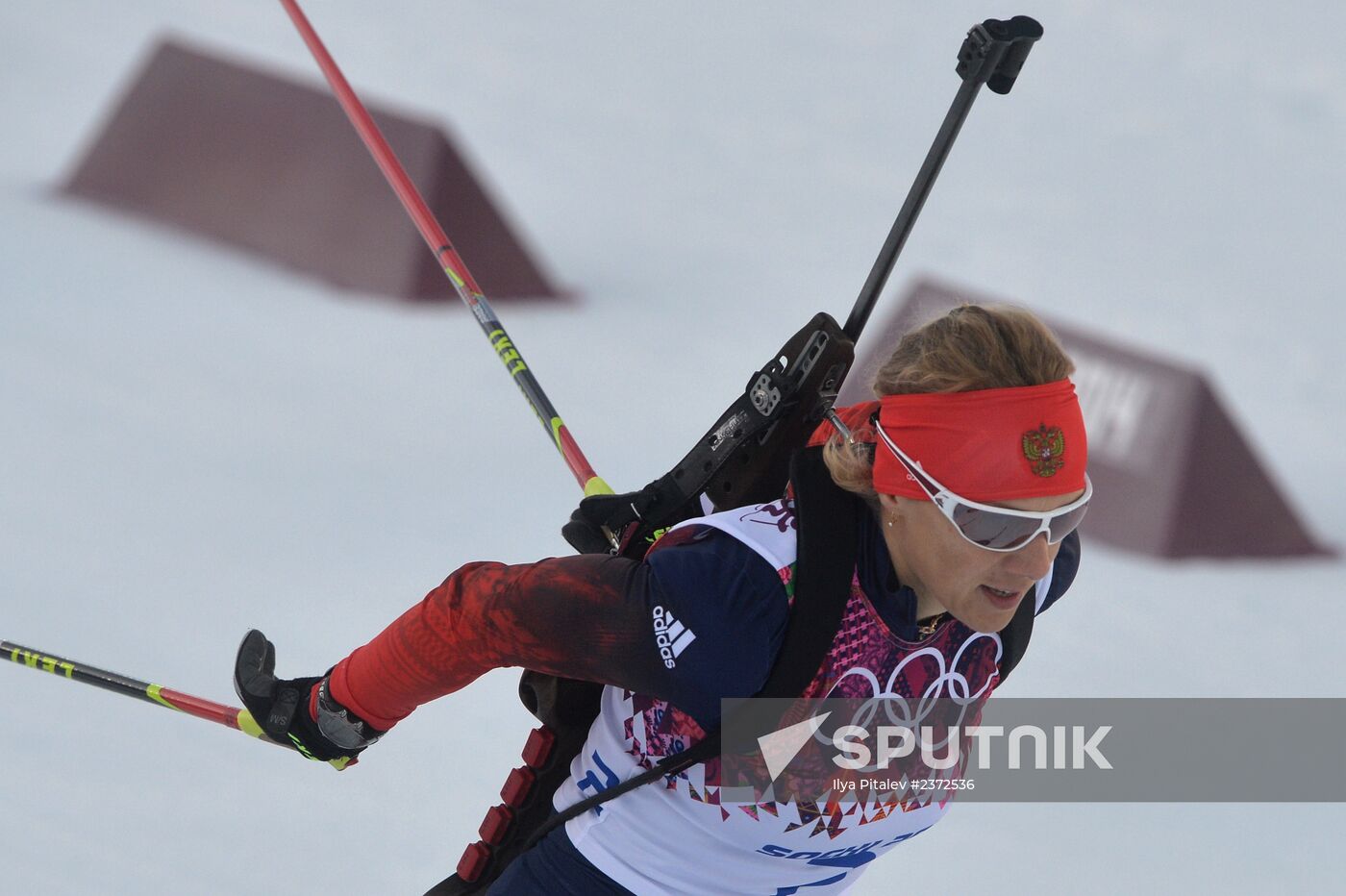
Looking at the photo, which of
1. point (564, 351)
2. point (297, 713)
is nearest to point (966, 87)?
point (297, 713)

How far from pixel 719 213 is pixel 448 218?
1.03 metres

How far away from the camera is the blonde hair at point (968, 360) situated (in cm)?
129

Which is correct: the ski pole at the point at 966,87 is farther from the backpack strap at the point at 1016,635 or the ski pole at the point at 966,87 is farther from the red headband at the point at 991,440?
the backpack strap at the point at 1016,635

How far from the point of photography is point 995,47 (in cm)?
141

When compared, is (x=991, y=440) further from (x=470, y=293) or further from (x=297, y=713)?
(x=470, y=293)

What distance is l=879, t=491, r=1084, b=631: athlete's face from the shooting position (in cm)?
131

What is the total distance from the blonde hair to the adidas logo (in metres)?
0.19

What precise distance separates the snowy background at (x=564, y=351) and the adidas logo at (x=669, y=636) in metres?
1.15

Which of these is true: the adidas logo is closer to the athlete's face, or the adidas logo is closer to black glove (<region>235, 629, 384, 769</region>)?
the athlete's face

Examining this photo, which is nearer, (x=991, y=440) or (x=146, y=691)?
(x=991, y=440)

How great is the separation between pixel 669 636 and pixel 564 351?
A: 2795 millimetres

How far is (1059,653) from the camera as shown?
3.09 metres

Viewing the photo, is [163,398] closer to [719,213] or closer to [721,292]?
[721,292]

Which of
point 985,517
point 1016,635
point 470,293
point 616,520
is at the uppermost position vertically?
point 470,293
